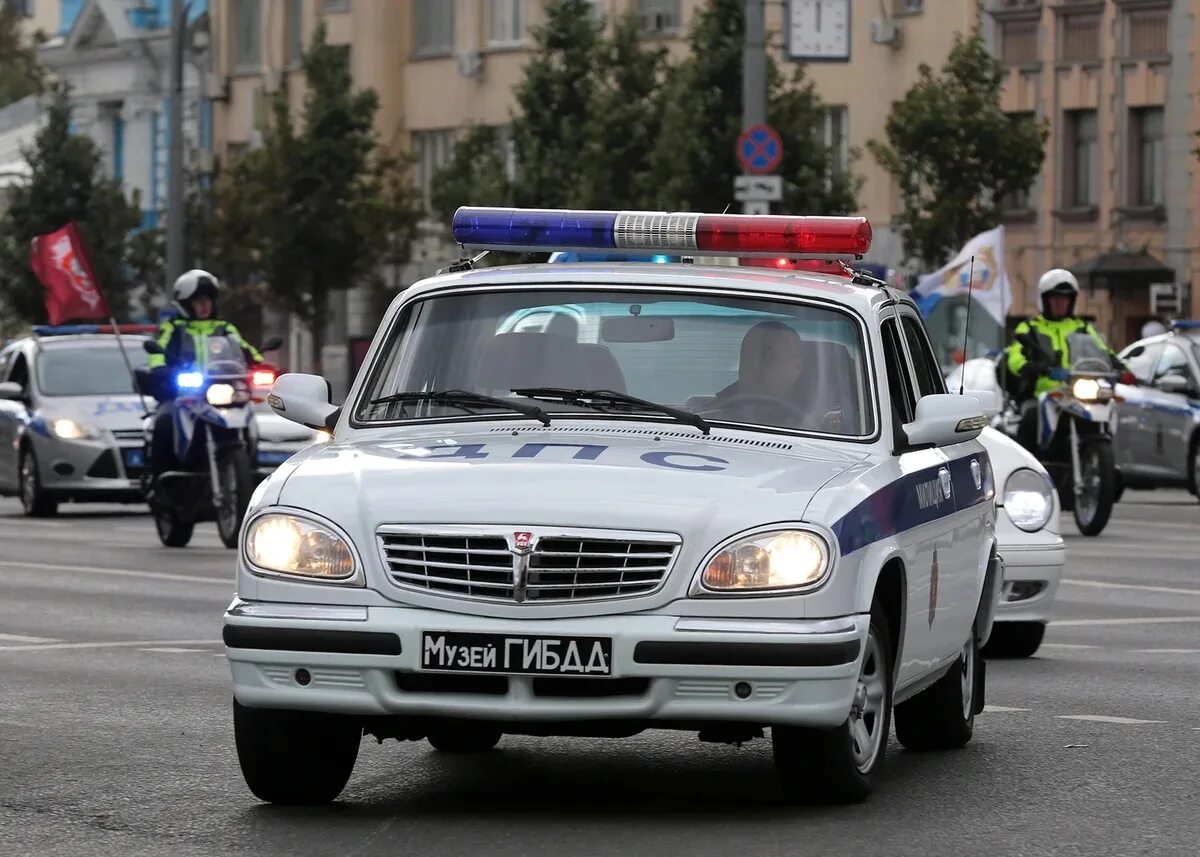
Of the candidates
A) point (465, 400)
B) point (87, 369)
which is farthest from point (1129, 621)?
point (87, 369)

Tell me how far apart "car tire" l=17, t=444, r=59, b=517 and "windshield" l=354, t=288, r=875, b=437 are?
1885cm

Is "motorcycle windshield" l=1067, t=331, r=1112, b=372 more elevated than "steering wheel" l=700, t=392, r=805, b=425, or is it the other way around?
"steering wheel" l=700, t=392, r=805, b=425

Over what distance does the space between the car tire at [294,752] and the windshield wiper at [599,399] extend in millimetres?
1219

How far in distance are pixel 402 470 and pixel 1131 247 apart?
4435 cm

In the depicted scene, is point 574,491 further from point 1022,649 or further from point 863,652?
point 1022,649

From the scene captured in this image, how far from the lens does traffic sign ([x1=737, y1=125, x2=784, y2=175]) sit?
3288 centimetres

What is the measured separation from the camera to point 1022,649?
14391 mm

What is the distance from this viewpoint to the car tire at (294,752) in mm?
8727

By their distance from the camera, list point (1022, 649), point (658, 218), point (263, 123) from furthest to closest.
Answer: point (263, 123) → point (1022, 649) → point (658, 218)

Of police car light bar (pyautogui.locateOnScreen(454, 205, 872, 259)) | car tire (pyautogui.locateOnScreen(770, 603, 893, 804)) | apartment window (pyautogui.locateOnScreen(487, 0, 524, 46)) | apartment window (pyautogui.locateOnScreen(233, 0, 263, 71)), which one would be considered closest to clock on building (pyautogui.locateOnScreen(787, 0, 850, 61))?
police car light bar (pyautogui.locateOnScreen(454, 205, 872, 259))

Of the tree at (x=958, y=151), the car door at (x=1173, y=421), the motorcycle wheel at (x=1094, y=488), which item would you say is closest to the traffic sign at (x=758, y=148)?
the car door at (x=1173, y=421)

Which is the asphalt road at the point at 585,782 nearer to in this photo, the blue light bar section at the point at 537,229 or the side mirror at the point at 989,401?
the side mirror at the point at 989,401

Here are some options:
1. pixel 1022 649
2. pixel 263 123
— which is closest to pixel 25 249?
pixel 263 123

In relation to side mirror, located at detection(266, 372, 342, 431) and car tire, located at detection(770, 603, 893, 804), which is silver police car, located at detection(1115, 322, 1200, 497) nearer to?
side mirror, located at detection(266, 372, 342, 431)
